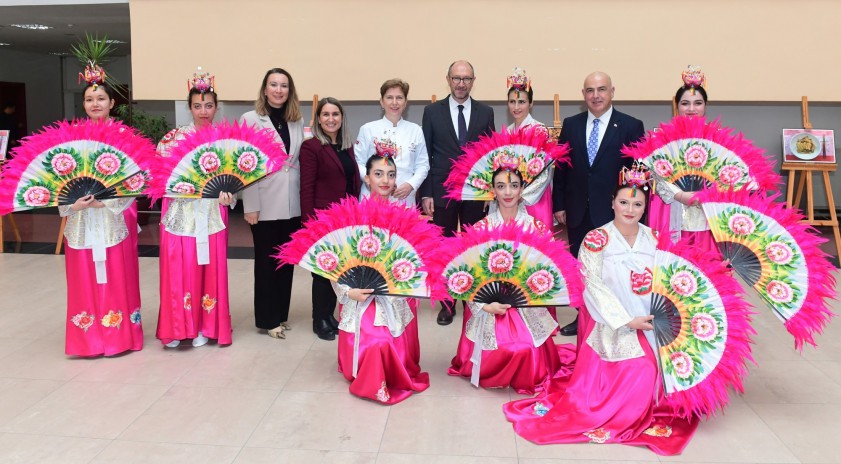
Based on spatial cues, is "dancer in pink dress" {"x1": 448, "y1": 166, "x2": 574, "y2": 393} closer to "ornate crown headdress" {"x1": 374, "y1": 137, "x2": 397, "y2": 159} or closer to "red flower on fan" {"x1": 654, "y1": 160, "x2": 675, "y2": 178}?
"ornate crown headdress" {"x1": 374, "y1": 137, "x2": 397, "y2": 159}

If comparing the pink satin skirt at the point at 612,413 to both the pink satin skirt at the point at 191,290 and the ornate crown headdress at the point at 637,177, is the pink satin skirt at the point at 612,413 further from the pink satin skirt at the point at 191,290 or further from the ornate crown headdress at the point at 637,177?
the pink satin skirt at the point at 191,290

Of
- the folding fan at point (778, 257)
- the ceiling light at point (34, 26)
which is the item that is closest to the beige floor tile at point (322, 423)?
the folding fan at point (778, 257)

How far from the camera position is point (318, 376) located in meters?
3.29

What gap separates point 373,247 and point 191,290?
1280 millimetres

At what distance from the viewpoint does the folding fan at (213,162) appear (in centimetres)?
339

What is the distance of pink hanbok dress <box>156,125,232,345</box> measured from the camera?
11.6 ft

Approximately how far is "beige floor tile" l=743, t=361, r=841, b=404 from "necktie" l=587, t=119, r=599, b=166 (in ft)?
4.62

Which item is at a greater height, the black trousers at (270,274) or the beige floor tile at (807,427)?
the black trousers at (270,274)

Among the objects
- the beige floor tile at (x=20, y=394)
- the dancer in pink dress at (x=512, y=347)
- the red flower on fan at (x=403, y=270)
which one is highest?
the red flower on fan at (x=403, y=270)

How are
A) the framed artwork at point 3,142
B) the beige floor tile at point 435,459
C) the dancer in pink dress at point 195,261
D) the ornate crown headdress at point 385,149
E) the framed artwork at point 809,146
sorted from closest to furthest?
1. the beige floor tile at point 435,459
2. the ornate crown headdress at point 385,149
3. the dancer in pink dress at point 195,261
4. the framed artwork at point 809,146
5. the framed artwork at point 3,142

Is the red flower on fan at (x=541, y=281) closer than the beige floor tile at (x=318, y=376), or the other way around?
the red flower on fan at (x=541, y=281)

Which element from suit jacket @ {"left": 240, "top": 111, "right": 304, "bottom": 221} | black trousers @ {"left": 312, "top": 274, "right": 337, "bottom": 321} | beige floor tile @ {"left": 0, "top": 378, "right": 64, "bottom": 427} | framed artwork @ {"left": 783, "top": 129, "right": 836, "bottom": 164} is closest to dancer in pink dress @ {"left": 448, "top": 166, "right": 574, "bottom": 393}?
black trousers @ {"left": 312, "top": 274, "right": 337, "bottom": 321}

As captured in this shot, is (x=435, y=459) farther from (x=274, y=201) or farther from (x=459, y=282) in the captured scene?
(x=274, y=201)

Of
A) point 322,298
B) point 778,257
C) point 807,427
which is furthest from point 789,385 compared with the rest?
point 322,298
